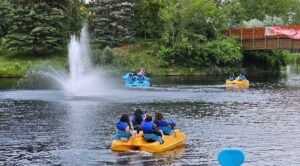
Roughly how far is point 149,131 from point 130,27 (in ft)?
217

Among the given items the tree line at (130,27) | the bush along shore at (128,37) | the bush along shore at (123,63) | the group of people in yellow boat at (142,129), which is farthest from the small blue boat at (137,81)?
the group of people in yellow boat at (142,129)

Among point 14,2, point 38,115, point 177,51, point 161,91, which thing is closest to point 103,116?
point 38,115

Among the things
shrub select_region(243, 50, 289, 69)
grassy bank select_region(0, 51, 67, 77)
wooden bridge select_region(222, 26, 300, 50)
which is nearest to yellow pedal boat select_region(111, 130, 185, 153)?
grassy bank select_region(0, 51, 67, 77)

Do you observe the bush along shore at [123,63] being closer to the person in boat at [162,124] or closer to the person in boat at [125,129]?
the person in boat at [162,124]

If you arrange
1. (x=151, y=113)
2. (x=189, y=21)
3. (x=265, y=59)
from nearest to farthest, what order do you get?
(x=151, y=113)
(x=189, y=21)
(x=265, y=59)

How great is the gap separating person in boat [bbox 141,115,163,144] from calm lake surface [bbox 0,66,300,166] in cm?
84

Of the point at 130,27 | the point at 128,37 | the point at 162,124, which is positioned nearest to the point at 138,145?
the point at 162,124

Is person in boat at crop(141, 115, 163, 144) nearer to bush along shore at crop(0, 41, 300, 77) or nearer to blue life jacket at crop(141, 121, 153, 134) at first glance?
blue life jacket at crop(141, 121, 153, 134)

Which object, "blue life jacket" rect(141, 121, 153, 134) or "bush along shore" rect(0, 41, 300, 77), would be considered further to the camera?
"bush along shore" rect(0, 41, 300, 77)

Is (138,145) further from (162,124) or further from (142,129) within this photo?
(162,124)

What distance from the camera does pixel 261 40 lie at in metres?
83.3

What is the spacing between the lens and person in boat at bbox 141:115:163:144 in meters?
24.6

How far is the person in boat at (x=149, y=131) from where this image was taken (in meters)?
24.6

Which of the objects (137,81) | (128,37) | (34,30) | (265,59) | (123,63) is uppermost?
(34,30)
